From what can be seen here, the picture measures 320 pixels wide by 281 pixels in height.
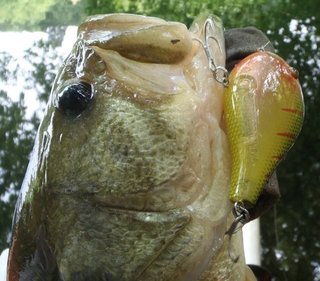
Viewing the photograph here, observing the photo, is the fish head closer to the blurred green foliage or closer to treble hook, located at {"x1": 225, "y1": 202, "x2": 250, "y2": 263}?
treble hook, located at {"x1": 225, "y1": 202, "x2": 250, "y2": 263}

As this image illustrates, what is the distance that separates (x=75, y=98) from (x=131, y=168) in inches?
8.0

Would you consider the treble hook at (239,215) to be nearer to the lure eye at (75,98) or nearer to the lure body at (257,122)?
the lure body at (257,122)

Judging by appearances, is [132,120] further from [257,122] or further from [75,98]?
[257,122]

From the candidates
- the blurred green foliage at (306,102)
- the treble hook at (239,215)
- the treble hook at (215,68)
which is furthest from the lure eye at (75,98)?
the blurred green foliage at (306,102)

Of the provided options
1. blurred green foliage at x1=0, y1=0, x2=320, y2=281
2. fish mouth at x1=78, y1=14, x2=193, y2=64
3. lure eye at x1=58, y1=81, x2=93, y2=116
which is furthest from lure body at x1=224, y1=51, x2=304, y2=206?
blurred green foliage at x1=0, y1=0, x2=320, y2=281

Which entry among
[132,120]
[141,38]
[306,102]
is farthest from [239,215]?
[306,102]

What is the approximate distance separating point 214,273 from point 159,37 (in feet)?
1.76

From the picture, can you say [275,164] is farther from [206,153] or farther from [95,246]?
[95,246]

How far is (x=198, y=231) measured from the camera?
52.2 inches

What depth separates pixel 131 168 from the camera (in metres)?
1.35

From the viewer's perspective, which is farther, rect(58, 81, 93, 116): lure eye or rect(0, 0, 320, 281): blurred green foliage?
rect(0, 0, 320, 281): blurred green foliage

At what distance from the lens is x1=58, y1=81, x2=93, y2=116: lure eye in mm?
1393

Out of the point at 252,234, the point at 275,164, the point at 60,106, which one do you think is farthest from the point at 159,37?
the point at 252,234

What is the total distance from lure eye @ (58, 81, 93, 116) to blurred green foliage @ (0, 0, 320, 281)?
4696 millimetres
